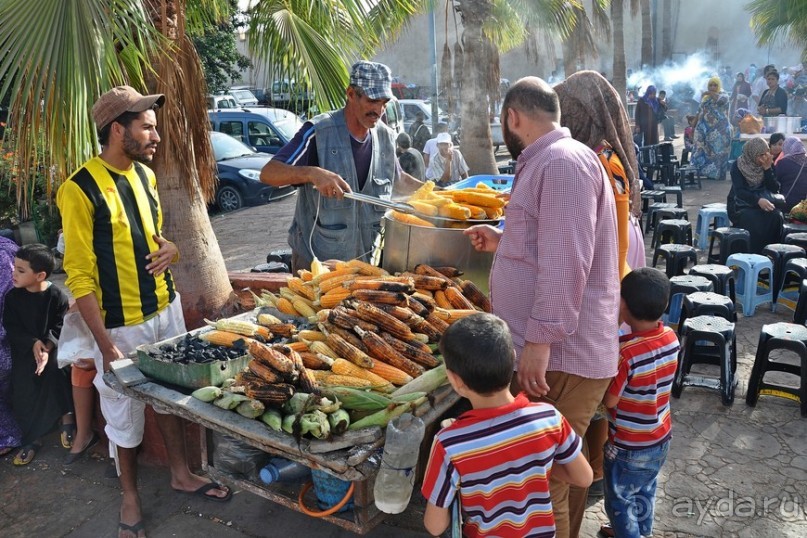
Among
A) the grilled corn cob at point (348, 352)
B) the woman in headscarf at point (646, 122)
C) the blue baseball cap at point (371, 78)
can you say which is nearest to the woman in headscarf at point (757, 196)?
the blue baseball cap at point (371, 78)

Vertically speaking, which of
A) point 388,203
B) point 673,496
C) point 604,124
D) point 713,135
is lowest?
point 673,496

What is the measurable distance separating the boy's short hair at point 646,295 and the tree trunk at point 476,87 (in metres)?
10.6

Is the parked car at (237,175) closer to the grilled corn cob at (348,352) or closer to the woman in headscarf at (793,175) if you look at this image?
the woman in headscarf at (793,175)

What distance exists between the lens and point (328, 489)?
290 centimetres

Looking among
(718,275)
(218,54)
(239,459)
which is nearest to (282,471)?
(239,459)

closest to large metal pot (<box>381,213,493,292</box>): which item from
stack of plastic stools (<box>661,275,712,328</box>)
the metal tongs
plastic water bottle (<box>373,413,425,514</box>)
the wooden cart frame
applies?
the metal tongs

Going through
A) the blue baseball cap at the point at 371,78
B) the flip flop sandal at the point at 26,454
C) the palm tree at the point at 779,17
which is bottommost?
the flip flop sandal at the point at 26,454

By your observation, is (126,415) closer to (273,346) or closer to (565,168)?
(273,346)

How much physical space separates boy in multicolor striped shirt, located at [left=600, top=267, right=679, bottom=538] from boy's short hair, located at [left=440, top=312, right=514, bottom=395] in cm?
116

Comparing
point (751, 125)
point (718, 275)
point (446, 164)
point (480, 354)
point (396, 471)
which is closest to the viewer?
point (480, 354)

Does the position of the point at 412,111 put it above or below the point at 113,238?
above

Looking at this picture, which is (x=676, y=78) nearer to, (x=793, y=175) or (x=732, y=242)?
(x=793, y=175)

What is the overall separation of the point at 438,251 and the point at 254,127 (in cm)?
1360

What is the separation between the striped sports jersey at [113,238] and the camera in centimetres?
338
